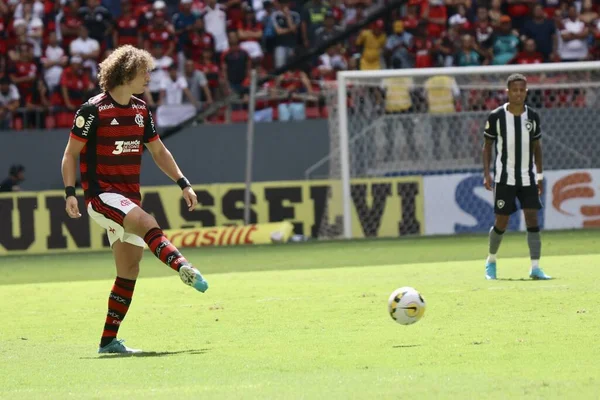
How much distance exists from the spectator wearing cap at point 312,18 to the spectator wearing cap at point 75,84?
174 inches

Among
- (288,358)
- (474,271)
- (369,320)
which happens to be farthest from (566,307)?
(474,271)

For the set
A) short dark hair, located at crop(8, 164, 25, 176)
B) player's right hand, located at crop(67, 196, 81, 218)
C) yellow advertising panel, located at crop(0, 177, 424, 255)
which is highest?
player's right hand, located at crop(67, 196, 81, 218)

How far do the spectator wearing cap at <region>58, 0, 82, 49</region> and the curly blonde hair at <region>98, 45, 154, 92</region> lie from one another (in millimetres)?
16845

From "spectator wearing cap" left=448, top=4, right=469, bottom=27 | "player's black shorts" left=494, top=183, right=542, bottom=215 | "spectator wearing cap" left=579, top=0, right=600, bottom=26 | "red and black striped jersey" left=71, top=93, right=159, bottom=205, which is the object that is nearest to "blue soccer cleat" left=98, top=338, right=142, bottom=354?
"red and black striped jersey" left=71, top=93, right=159, bottom=205

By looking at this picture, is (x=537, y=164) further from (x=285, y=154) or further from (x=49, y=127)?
(x=49, y=127)

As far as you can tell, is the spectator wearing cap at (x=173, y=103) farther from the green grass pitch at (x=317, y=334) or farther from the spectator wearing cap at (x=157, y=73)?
the green grass pitch at (x=317, y=334)

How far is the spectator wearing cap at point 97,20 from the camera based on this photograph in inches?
977

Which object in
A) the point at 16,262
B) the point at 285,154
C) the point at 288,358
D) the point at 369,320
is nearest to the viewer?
the point at 288,358

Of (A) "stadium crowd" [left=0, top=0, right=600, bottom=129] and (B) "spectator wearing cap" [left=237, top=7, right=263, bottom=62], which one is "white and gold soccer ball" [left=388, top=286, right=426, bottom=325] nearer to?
(A) "stadium crowd" [left=0, top=0, right=600, bottom=129]

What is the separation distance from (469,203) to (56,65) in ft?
28.4

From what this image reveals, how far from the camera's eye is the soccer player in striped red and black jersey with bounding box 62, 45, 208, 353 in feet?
27.2

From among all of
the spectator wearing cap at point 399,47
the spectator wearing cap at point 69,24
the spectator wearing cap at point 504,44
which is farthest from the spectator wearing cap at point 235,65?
the spectator wearing cap at point 504,44

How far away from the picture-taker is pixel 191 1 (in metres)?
25.3

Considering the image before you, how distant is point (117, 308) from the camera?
8.36m
